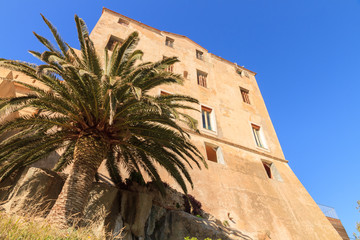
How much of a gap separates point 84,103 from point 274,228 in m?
9.65

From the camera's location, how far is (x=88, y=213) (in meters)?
5.61

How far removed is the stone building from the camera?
9875 mm

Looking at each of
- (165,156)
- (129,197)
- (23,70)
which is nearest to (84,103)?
(23,70)

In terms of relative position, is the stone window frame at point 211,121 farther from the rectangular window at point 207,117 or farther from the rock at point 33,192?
the rock at point 33,192

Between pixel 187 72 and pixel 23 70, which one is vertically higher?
pixel 187 72

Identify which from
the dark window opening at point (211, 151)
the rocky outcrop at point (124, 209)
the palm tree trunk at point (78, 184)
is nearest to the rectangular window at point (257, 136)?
the dark window opening at point (211, 151)

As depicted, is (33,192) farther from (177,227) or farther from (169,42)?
(169,42)

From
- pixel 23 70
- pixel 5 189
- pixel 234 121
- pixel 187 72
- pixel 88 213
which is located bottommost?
pixel 88 213

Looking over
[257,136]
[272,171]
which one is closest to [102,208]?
[272,171]

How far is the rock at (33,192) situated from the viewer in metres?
5.02

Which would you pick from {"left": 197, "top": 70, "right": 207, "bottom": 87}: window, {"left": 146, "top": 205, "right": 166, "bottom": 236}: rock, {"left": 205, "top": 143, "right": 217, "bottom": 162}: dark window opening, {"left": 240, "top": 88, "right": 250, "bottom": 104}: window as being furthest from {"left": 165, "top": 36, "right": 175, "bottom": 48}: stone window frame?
{"left": 146, "top": 205, "right": 166, "bottom": 236}: rock

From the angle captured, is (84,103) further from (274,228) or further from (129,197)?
(274,228)

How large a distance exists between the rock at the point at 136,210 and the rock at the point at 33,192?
75.0 inches

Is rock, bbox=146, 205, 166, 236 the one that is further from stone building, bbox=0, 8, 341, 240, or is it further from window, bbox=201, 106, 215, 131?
window, bbox=201, 106, 215, 131
